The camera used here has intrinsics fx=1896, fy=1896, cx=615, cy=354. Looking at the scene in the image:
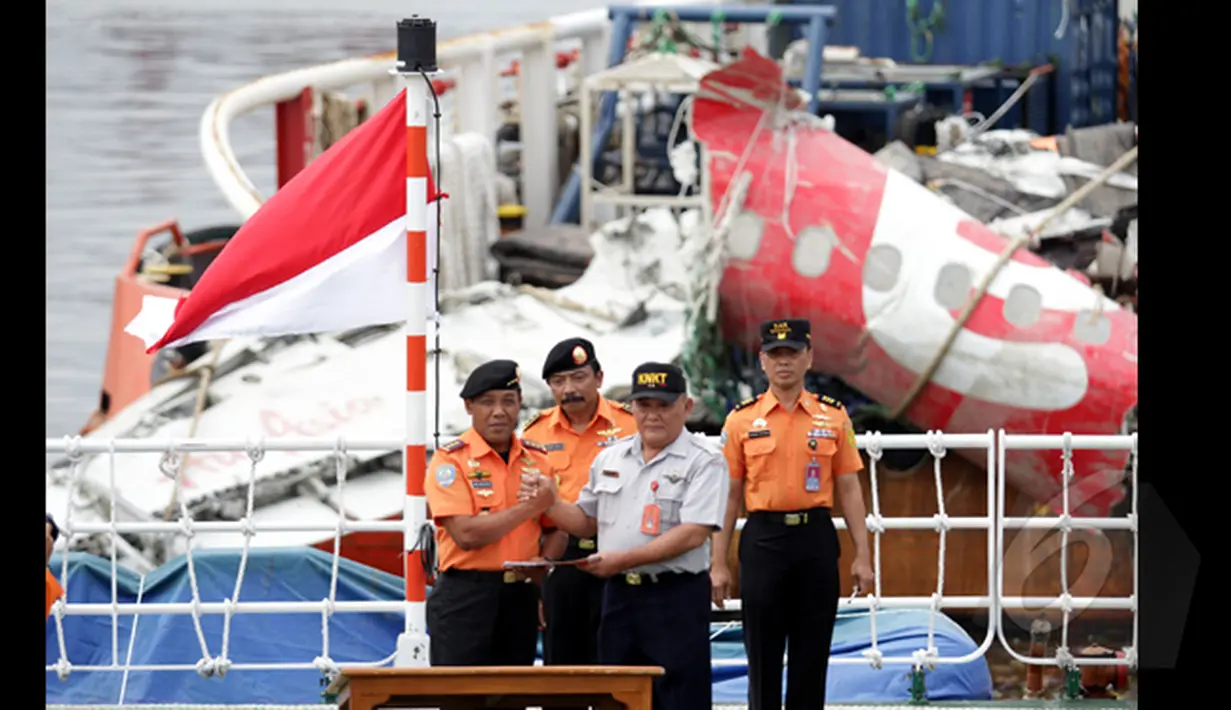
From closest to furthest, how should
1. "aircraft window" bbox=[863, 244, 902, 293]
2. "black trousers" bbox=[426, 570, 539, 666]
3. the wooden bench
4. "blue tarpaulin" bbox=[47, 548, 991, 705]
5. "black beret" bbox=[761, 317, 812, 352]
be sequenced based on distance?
the wooden bench, "black trousers" bbox=[426, 570, 539, 666], "black beret" bbox=[761, 317, 812, 352], "blue tarpaulin" bbox=[47, 548, 991, 705], "aircraft window" bbox=[863, 244, 902, 293]

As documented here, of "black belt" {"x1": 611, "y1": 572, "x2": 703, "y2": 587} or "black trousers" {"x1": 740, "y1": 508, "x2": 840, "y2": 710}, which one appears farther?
"black trousers" {"x1": 740, "y1": 508, "x2": 840, "y2": 710}

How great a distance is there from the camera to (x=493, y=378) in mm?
6039

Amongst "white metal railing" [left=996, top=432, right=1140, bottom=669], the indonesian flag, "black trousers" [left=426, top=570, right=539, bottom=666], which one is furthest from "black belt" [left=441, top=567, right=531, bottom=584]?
"white metal railing" [left=996, top=432, right=1140, bottom=669]

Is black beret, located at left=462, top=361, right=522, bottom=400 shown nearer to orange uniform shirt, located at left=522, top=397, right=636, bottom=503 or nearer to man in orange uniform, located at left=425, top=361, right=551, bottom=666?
man in orange uniform, located at left=425, top=361, right=551, bottom=666

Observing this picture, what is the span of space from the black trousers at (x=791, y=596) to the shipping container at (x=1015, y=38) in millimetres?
15187

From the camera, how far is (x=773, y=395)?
6.46m

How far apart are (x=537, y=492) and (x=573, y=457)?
78 cm

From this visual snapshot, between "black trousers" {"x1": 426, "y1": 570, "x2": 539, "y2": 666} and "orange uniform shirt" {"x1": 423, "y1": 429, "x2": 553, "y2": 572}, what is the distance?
55 mm

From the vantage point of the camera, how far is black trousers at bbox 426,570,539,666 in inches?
240

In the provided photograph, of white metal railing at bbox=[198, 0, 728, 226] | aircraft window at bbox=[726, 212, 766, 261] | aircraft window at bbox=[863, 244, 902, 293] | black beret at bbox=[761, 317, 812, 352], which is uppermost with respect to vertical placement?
white metal railing at bbox=[198, 0, 728, 226]

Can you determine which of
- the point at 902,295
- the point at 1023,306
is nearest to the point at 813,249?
the point at 902,295

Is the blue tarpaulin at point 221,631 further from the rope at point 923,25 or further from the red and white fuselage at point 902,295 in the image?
the rope at point 923,25

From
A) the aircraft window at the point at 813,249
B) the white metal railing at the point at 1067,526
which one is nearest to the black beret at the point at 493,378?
the white metal railing at the point at 1067,526
